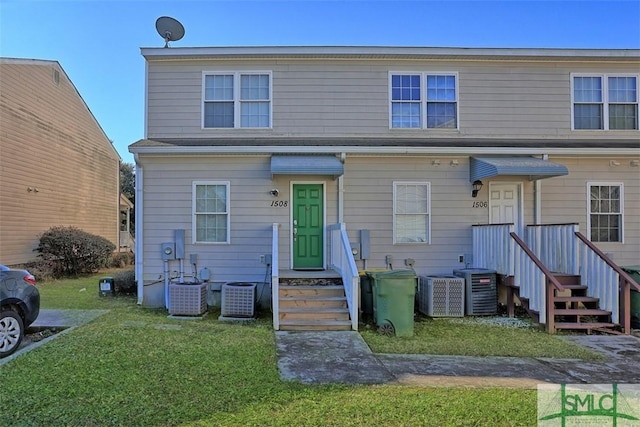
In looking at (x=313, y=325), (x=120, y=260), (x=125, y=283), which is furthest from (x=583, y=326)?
(x=120, y=260)

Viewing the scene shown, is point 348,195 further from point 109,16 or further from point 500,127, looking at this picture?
point 109,16

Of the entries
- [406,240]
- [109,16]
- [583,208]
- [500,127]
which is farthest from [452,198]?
[109,16]

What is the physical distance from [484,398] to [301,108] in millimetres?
7307

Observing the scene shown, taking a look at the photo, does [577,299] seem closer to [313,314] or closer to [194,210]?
[313,314]

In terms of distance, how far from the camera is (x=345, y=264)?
757cm

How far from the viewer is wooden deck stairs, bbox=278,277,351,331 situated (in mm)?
6875

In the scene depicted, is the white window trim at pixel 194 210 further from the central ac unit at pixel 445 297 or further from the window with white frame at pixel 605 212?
the window with white frame at pixel 605 212

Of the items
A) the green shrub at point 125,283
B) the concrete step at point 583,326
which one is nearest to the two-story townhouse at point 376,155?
the concrete step at point 583,326

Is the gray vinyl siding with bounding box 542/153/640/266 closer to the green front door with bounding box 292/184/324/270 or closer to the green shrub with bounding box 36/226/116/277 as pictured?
the green front door with bounding box 292/184/324/270

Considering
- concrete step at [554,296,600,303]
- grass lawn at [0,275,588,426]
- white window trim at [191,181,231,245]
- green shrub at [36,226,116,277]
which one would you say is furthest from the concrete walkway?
concrete step at [554,296,600,303]

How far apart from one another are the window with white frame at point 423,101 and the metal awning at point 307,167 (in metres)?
2.17

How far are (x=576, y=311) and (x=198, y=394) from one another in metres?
6.66

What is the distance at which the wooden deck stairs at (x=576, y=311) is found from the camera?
23.2ft

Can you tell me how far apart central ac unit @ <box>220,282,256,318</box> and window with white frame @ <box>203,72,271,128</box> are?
3.91 meters
